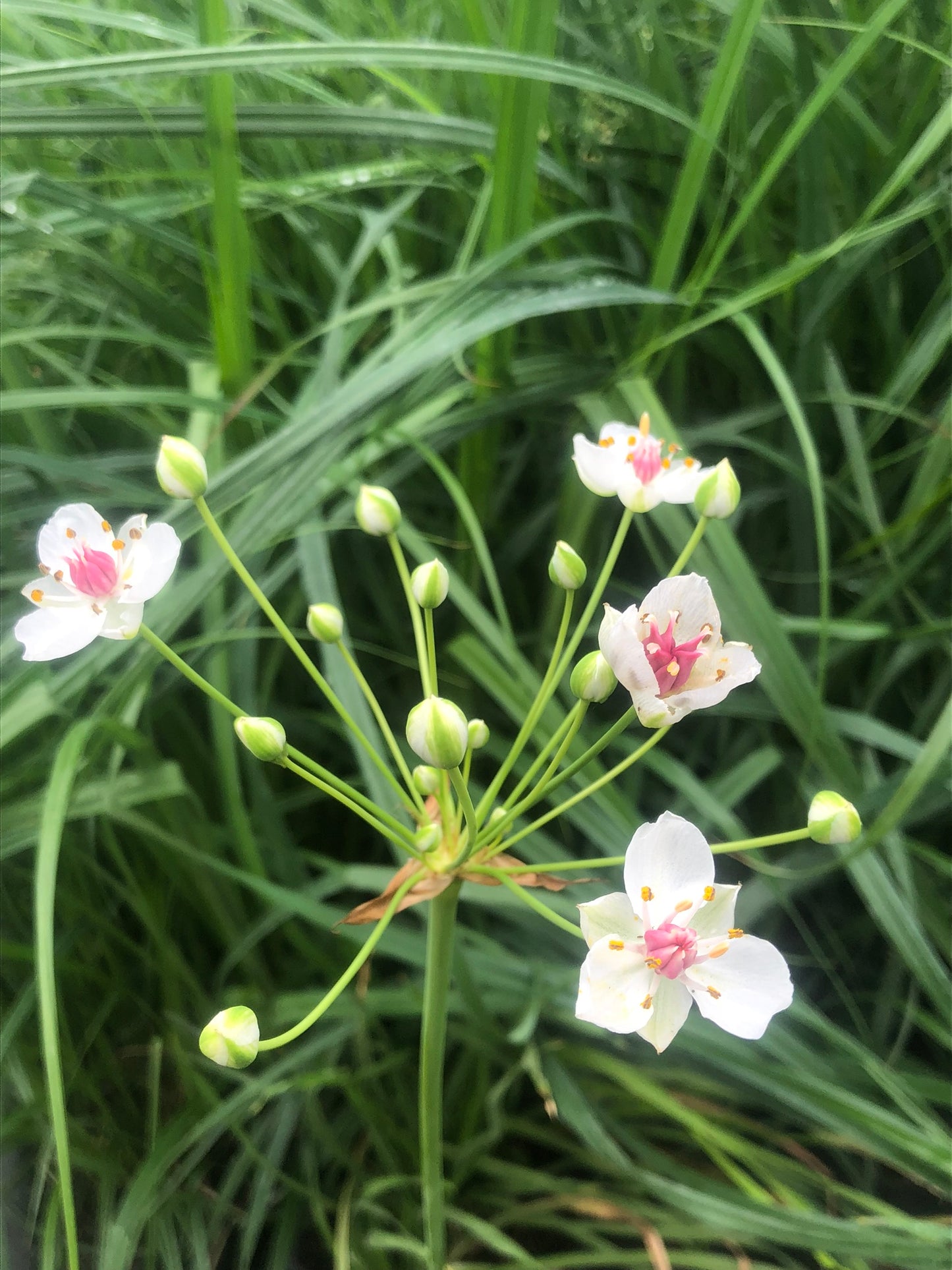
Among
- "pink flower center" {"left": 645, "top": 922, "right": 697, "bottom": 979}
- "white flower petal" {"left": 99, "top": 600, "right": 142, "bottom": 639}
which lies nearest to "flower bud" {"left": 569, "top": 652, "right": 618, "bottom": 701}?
"pink flower center" {"left": 645, "top": 922, "right": 697, "bottom": 979}

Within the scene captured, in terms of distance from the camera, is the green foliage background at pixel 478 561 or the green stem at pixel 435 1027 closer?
the green stem at pixel 435 1027

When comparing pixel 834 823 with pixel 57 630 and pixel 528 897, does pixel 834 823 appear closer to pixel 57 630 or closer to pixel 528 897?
pixel 528 897

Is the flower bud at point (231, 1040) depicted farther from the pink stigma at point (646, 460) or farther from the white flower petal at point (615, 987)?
the pink stigma at point (646, 460)

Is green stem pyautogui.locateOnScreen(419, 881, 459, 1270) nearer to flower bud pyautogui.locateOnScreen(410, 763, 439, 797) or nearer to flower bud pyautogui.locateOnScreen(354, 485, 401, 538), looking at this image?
flower bud pyautogui.locateOnScreen(410, 763, 439, 797)

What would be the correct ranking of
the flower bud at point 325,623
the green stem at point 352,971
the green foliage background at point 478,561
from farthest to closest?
1. the green foliage background at point 478,561
2. the flower bud at point 325,623
3. the green stem at point 352,971

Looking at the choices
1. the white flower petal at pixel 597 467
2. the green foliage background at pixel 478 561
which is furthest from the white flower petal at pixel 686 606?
the green foliage background at pixel 478 561

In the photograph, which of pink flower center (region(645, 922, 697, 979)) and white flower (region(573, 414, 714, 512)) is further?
white flower (region(573, 414, 714, 512))
